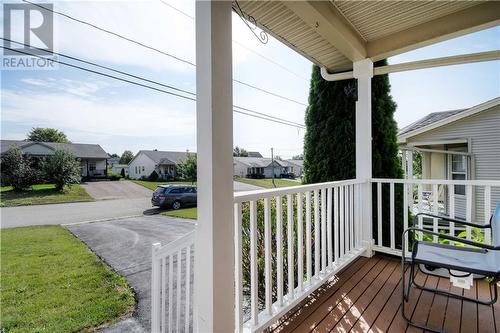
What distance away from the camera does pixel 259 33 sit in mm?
2352

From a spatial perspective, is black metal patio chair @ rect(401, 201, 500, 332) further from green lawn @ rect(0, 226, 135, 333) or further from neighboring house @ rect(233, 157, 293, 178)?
green lawn @ rect(0, 226, 135, 333)

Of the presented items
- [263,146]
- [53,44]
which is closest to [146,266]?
[263,146]

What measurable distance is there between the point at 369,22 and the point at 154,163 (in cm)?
316

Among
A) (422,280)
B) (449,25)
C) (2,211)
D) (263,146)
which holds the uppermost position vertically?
(449,25)

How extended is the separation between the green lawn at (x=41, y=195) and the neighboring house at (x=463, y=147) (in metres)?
6.23

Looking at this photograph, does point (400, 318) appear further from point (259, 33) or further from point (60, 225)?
point (60, 225)

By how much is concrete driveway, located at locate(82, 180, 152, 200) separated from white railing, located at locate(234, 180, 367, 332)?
5.66ft

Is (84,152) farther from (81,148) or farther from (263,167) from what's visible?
(263,167)

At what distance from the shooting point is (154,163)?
3.59 meters

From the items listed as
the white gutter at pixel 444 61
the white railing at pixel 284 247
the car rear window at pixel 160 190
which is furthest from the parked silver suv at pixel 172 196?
the white gutter at pixel 444 61

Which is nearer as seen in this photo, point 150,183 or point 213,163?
point 213,163

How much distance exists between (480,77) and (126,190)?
8.61 m

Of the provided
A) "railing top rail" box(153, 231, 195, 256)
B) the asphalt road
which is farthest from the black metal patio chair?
"railing top rail" box(153, 231, 195, 256)

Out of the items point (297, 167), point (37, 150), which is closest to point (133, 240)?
point (37, 150)
